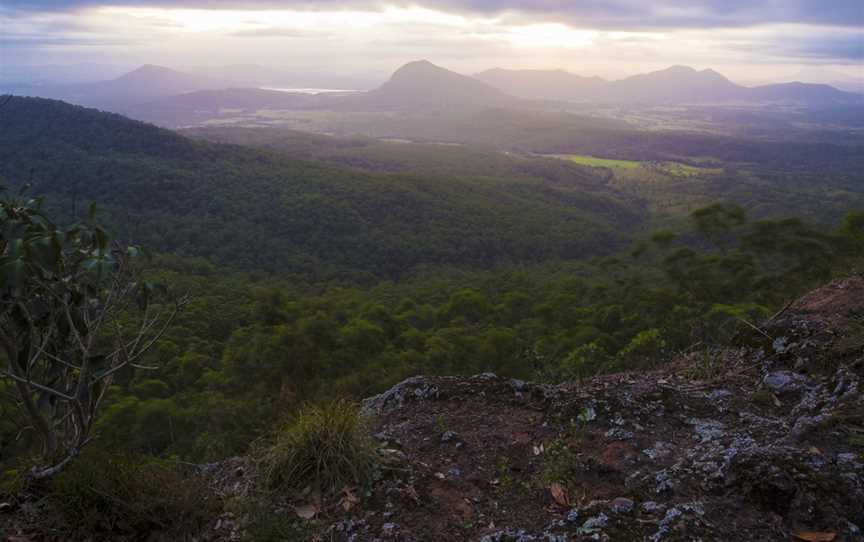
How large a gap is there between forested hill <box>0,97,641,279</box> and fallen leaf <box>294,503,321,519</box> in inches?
1233

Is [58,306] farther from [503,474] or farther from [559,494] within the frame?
[559,494]

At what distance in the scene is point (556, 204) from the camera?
2327 inches

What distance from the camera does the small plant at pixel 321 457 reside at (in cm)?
310

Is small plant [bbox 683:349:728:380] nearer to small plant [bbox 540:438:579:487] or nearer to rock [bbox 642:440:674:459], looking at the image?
rock [bbox 642:440:674:459]

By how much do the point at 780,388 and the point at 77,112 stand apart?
230ft

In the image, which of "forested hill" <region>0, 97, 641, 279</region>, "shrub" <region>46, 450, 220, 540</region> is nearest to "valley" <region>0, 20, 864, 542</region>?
"shrub" <region>46, 450, 220, 540</region>

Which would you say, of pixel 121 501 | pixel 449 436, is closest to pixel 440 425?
pixel 449 436

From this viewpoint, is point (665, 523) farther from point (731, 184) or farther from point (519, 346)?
point (731, 184)

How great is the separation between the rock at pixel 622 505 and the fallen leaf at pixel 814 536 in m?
0.69

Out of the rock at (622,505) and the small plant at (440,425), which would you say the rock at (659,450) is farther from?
the small plant at (440,425)

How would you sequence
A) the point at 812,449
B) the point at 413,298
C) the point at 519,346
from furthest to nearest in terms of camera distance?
the point at 413,298, the point at 519,346, the point at 812,449

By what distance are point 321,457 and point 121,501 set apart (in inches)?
40.1

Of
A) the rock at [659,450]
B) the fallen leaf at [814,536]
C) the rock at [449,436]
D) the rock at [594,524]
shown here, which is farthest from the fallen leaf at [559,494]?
the fallen leaf at [814,536]

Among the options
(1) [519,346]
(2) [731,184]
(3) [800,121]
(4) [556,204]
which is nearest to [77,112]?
(4) [556,204]
